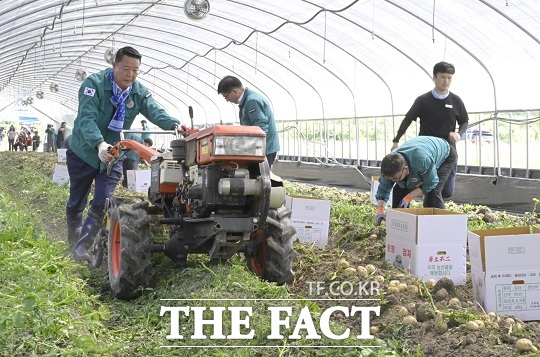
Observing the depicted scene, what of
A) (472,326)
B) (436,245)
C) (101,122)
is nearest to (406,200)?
(436,245)

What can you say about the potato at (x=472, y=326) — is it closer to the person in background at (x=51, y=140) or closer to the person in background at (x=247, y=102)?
the person in background at (x=247, y=102)

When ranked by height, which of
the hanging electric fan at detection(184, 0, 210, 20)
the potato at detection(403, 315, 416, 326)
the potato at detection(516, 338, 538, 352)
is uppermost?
the hanging electric fan at detection(184, 0, 210, 20)

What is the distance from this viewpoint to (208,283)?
418 cm

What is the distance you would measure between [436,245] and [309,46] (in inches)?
563

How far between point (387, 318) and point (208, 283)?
105 centimetres

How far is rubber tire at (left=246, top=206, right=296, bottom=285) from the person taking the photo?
4.50 metres

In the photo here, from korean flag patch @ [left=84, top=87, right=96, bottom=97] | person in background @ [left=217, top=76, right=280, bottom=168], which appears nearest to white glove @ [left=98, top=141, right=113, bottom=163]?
korean flag patch @ [left=84, top=87, right=96, bottom=97]

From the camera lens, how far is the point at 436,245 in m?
4.80

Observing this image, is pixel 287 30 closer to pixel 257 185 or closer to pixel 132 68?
pixel 132 68

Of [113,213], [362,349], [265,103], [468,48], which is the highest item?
[468,48]

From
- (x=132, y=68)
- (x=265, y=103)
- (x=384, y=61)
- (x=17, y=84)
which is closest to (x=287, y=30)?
(x=384, y=61)

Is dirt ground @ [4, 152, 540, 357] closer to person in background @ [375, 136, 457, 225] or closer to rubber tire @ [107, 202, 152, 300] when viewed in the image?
person in background @ [375, 136, 457, 225]

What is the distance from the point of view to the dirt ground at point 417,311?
11.3 ft

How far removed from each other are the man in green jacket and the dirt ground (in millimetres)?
1587
